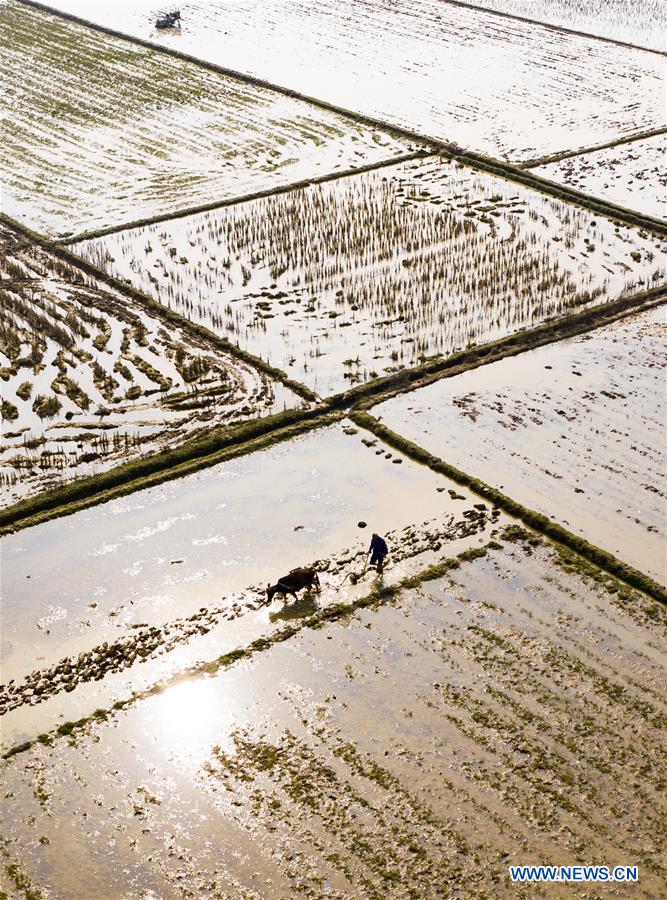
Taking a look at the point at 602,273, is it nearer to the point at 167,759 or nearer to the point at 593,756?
the point at 593,756

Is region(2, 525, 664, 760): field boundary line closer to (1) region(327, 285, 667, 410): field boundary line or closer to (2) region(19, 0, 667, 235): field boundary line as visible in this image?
(1) region(327, 285, 667, 410): field boundary line

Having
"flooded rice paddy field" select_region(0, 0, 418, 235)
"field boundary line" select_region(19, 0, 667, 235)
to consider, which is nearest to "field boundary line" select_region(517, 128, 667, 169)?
"field boundary line" select_region(19, 0, 667, 235)

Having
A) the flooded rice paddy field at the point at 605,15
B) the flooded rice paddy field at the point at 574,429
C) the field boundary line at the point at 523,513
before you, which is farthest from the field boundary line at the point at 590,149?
the field boundary line at the point at 523,513

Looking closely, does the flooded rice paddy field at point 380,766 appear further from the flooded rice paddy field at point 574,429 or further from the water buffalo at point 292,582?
the flooded rice paddy field at point 574,429

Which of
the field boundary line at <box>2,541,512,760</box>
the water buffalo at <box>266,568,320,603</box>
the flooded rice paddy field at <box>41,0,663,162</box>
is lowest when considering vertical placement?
the field boundary line at <box>2,541,512,760</box>

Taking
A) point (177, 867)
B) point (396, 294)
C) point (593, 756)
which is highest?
point (396, 294)

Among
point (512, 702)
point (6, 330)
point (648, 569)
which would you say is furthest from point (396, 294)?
point (512, 702)
